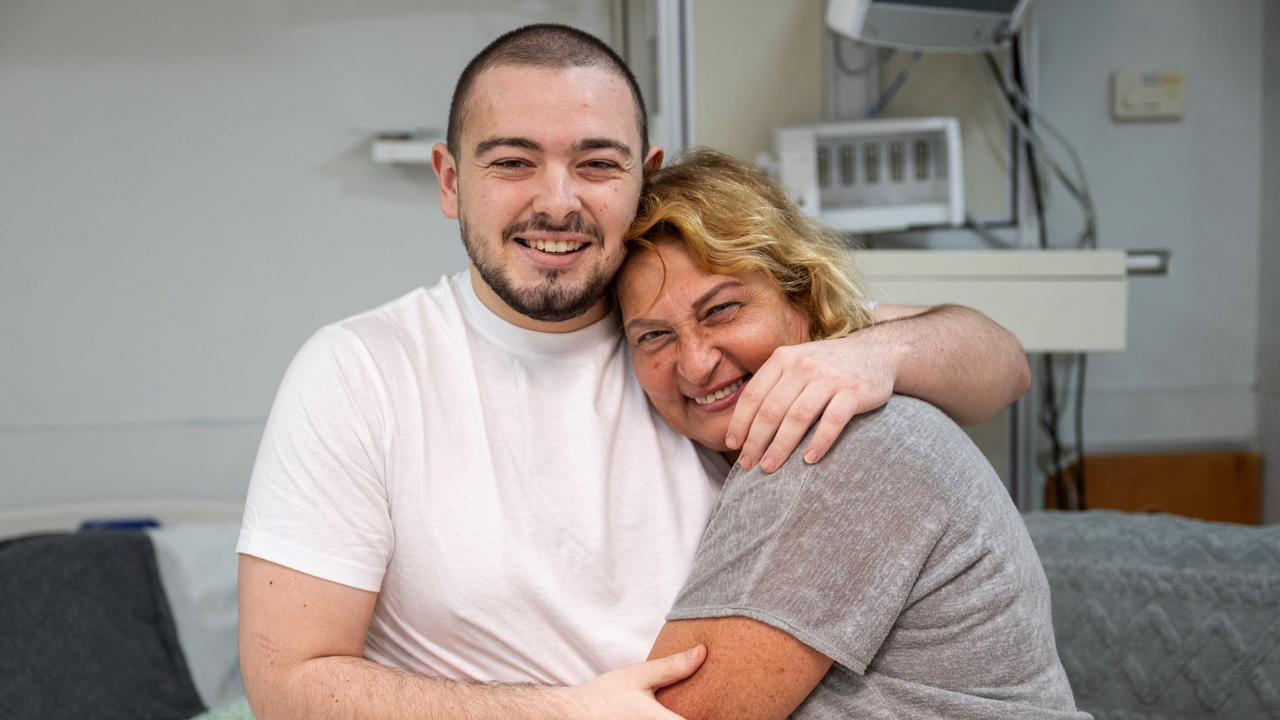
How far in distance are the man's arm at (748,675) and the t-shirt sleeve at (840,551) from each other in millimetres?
14

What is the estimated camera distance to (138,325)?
2453 mm

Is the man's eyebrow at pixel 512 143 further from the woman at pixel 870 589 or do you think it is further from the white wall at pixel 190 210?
the white wall at pixel 190 210


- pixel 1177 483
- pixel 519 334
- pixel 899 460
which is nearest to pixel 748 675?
pixel 899 460

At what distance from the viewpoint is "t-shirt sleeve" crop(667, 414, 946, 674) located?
83 cm

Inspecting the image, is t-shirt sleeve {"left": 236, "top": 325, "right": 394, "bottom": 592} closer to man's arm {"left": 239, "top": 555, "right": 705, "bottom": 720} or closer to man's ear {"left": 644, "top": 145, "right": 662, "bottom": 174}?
man's arm {"left": 239, "top": 555, "right": 705, "bottom": 720}

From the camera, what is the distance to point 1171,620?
4.26ft

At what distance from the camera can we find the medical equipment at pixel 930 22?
1.98 meters

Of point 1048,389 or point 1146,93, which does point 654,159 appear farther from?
point 1146,93

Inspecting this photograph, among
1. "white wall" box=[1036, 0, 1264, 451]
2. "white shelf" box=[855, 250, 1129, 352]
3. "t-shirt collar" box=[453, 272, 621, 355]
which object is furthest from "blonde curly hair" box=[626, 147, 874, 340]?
"white wall" box=[1036, 0, 1264, 451]

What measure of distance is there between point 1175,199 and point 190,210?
92.6 inches

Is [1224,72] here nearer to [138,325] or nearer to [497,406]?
[497,406]

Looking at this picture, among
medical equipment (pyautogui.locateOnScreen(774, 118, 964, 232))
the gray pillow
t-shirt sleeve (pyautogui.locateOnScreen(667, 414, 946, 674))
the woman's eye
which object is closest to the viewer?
t-shirt sleeve (pyautogui.locateOnScreen(667, 414, 946, 674))

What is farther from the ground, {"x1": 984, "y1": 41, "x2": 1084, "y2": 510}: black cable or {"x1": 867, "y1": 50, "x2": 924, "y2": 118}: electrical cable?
{"x1": 867, "y1": 50, "x2": 924, "y2": 118}: electrical cable

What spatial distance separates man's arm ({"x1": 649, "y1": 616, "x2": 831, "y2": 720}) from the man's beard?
364 millimetres
